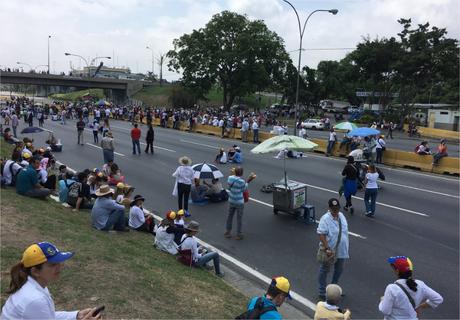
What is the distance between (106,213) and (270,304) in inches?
227

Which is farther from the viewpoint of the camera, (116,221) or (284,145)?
(284,145)

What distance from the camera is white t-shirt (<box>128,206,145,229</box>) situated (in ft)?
31.0

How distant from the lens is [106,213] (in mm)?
9070

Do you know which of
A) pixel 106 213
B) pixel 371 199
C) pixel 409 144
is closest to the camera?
pixel 106 213

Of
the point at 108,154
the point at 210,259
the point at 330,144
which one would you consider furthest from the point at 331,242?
the point at 330,144

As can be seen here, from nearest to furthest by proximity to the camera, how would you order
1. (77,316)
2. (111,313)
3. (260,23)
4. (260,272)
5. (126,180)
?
(77,316) → (111,313) → (260,272) → (126,180) → (260,23)

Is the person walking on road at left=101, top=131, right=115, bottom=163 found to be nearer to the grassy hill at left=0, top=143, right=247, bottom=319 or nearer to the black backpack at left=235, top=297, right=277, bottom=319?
the grassy hill at left=0, top=143, right=247, bottom=319

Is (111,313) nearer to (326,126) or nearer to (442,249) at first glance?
(442,249)

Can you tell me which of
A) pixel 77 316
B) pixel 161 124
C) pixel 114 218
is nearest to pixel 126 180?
pixel 114 218

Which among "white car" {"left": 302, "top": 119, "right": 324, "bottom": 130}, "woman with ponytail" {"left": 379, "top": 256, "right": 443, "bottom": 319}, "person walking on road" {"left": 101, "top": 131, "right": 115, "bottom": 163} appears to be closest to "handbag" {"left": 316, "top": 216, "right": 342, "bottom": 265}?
"woman with ponytail" {"left": 379, "top": 256, "right": 443, "bottom": 319}

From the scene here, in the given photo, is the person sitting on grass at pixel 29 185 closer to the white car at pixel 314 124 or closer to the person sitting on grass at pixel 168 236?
the person sitting on grass at pixel 168 236

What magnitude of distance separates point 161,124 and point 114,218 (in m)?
34.3

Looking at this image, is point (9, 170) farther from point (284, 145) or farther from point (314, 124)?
point (314, 124)

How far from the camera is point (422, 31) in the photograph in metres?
Answer: 43.7
